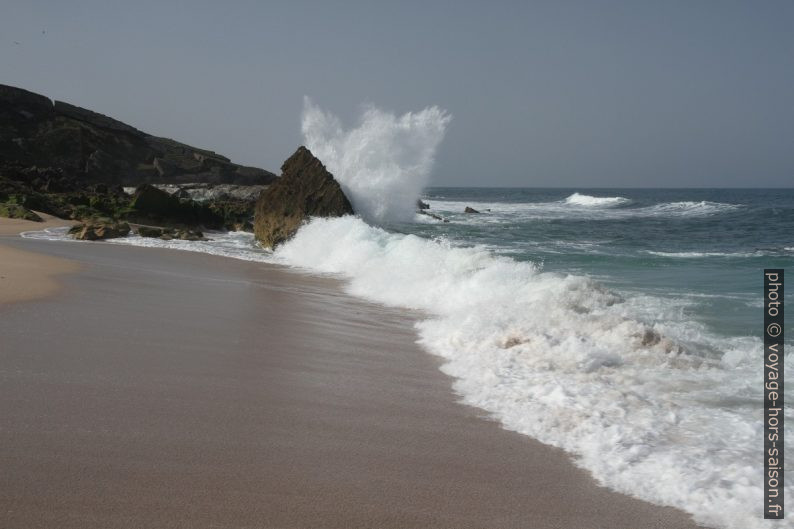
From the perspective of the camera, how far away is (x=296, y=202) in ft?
65.2

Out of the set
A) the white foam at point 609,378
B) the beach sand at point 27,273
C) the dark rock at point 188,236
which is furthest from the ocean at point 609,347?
the beach sand at point 27,273

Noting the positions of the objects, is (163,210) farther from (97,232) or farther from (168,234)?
(97,232)

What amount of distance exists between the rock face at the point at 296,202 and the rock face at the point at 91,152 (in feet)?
87.9

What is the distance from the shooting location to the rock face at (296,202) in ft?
63.5

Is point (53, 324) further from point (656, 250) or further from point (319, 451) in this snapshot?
point (656, 250)

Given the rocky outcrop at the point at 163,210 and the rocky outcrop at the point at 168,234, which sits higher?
the rocky outcrop at the point at 163,210

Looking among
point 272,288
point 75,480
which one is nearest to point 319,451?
point 75,480

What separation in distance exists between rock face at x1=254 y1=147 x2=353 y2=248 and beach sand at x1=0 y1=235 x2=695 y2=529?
12424 millimetres

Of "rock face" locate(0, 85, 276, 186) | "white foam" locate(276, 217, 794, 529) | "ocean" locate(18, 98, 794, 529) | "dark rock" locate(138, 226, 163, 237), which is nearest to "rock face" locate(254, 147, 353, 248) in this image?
"ocean" locate(18, 98, 794, 529)

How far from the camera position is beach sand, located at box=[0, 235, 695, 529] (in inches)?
119

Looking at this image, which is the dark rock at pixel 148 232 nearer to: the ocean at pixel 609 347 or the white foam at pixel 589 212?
the ocean at pixel 609 347

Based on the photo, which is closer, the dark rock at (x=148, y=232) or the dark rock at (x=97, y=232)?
the dark rock at (x=97, y=232)

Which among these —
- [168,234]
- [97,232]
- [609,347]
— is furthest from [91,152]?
[609,347]

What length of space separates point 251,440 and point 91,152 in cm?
4818
